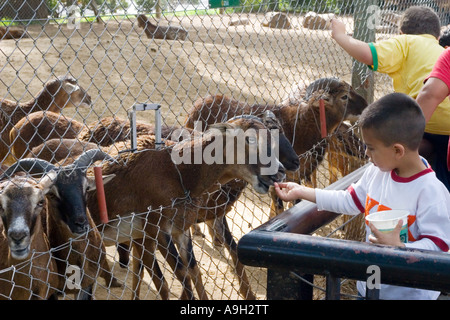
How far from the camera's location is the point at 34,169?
12.9ft

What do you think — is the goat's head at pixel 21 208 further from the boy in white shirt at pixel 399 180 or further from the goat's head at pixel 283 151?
the goat's head at pixel 283 151

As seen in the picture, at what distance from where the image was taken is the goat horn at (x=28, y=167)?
3.77 meters

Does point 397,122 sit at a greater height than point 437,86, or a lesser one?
greater

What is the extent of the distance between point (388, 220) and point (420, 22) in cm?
316

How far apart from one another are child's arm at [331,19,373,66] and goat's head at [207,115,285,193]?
924 millimetres

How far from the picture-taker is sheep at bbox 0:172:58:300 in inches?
137

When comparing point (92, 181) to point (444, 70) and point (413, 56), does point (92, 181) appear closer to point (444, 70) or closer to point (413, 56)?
point (444, 70)

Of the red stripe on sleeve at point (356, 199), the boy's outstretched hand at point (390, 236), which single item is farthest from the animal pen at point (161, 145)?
the boy's outstretched hand at point (390, 236)

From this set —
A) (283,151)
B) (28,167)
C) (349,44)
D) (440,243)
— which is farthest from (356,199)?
(283,151)

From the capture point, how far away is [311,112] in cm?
662

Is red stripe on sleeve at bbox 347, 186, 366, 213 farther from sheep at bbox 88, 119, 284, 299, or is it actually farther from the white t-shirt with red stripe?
sheep at bbox 88, 119, 284, 299

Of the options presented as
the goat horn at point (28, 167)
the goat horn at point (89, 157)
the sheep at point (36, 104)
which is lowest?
the sheep at point (36, 104)
